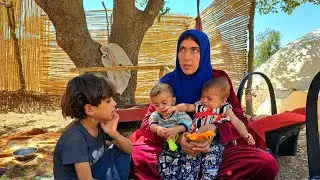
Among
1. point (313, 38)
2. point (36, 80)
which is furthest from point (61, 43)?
point (313, 38)

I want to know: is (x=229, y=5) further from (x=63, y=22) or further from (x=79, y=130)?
(x=79, y=130)

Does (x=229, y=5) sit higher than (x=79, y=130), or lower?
higher

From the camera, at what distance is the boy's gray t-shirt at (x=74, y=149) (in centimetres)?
180

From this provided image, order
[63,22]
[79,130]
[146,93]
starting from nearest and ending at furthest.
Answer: [79,130]
[63,22]
[146,93]

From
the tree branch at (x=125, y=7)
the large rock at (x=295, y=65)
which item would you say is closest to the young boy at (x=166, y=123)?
the tree branch at (x=125, y=7)

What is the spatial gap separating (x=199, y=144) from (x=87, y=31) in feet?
10.9

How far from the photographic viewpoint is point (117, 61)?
4.97 metres

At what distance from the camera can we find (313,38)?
8.32 m

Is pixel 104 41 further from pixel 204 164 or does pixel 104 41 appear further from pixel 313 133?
pixel 313 133

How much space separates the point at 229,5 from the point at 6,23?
3.76 meters

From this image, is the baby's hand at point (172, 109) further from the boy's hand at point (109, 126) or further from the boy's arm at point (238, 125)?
the boy's hand at point (109, 126)

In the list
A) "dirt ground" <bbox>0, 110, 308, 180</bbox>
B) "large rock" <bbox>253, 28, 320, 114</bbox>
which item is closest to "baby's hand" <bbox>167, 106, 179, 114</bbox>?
"dirt ground" <bbox>0, 110, 308, 180</bbox>

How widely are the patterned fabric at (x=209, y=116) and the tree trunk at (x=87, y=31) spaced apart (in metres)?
2.97

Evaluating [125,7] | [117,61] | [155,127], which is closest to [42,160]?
[155,127]
